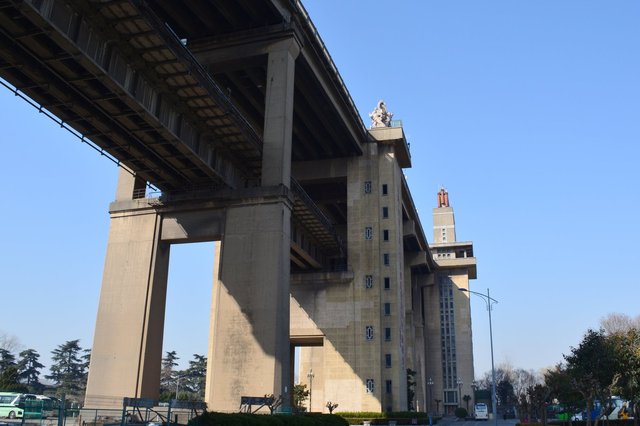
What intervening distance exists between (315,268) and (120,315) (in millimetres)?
25392

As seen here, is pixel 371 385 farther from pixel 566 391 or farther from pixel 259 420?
pixel 259 420

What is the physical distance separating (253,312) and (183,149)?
1031cm

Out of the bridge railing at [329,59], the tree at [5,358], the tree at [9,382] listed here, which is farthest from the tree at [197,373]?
the bridge railing at [329,59]

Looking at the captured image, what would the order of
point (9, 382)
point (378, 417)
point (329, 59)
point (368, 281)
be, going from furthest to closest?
point (9, 382)
point (368, 281)
point (378, 417)
point (329, 59)

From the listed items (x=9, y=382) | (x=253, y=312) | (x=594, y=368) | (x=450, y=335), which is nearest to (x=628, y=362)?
(x=594, y=368)

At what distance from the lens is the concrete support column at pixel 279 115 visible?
37.6 metres

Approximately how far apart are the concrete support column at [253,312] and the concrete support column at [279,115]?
2.18 m

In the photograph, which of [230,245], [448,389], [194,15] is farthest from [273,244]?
[448,389]

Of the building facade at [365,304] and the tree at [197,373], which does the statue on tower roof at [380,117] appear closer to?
the building facade at [365,304]

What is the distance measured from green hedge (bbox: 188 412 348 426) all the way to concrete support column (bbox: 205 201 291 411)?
3.47m

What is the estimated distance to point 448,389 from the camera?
106 m

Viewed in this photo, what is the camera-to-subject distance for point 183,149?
35.1 m

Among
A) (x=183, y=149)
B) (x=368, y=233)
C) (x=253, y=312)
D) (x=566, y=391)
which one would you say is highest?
(x=368, y=233)

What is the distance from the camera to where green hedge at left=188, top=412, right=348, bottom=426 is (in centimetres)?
2044
